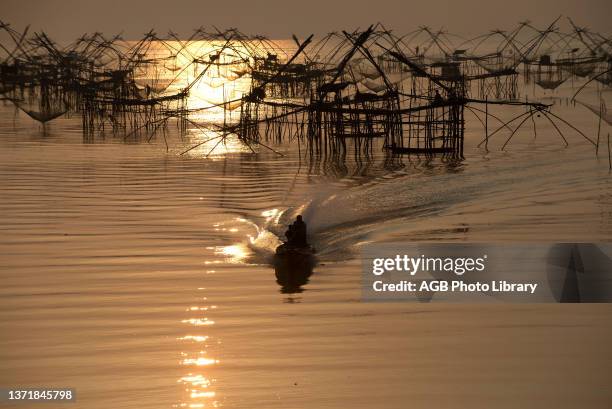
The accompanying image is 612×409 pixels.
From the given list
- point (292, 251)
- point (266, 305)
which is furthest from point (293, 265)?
point (266, 305)

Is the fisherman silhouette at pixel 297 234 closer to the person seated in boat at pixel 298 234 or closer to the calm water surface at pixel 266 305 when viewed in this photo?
the person seated in boat at pixel 298 234

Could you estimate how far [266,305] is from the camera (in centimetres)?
632

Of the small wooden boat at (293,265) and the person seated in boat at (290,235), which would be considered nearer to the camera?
the small wooden boat at (293,265)

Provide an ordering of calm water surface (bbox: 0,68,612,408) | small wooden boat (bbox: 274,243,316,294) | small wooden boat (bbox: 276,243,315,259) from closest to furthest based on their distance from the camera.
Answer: calm water surface (bbox: 0,68,612,408)
small wooden boat (bbox: 274,243,316,294)
small wooden boat (bbox: 276,243,315,259)

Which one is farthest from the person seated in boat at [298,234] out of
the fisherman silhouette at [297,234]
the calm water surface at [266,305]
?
the calm water surface at [266,305]

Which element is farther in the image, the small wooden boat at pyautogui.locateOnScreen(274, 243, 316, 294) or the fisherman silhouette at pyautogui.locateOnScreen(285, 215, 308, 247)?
the fisherman silhouette at pyautogui.locateOnScreen(285, 215, 308, 247)

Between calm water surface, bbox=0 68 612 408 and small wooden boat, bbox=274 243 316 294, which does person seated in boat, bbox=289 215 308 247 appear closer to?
small wooden boat, bbox=274 243 316 294

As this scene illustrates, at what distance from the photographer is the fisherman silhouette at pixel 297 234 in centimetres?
759

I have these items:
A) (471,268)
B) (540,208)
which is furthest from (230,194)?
(471,268)

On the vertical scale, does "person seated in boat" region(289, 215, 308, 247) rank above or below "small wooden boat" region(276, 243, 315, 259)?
above

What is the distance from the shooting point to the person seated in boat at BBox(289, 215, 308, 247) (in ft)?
24.9

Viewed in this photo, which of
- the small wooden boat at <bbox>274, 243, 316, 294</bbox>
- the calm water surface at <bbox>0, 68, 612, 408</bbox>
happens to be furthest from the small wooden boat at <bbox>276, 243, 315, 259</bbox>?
the calm water surface at <bbox>0, 68, 612, 408</bbox>

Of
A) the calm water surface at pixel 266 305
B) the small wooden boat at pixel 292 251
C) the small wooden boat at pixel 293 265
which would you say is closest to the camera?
the calm water surface at pixel 266 305

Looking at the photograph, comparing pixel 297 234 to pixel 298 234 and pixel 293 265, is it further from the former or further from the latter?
pixel 293 265
